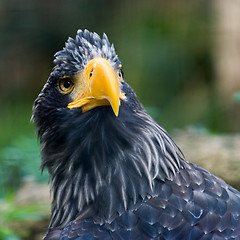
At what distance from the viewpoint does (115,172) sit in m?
2.48

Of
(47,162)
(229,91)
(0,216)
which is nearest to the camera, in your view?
(47,162)

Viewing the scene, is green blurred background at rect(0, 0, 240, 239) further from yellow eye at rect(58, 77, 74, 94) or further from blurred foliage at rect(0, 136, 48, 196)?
yellow eye at rect(58, 77, 74, 94)

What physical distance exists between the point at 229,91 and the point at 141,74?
3.96ft

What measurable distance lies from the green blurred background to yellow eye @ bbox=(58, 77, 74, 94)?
4.22 m

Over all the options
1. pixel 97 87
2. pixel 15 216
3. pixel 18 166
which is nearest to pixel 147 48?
pixel 18 166

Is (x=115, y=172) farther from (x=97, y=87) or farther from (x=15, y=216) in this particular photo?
(x=15, y=216)

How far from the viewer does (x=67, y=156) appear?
2566 mm

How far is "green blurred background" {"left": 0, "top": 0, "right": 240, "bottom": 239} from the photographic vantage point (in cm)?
767

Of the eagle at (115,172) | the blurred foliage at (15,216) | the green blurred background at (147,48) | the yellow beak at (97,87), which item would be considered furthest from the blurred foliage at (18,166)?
the green blurred background at (147,48)

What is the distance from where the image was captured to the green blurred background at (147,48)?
7.67 m

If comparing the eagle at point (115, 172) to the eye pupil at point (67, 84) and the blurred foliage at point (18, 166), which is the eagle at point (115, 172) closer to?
the eye pupil at point (67, 84)

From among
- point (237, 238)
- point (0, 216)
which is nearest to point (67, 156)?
point (237, 238)

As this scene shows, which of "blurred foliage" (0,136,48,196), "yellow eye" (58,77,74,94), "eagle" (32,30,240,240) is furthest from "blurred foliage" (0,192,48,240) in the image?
"yellow eye" (58,77,74,94)

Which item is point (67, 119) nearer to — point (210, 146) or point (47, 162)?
point (47, 162)
